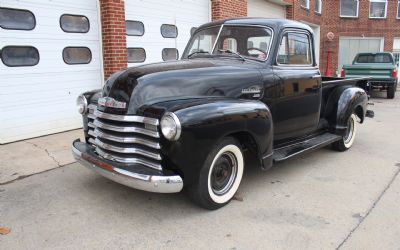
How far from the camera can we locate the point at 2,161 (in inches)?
199

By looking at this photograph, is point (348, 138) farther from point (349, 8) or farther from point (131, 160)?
point (349, 8)

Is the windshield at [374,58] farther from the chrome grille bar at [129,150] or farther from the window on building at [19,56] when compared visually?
the chrome grille bar at [129,150]

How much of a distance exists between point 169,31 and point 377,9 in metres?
17.1

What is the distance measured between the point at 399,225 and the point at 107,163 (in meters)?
2.79

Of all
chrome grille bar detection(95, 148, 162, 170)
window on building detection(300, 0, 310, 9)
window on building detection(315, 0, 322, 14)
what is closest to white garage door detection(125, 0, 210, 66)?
chrome grille bar detection(95, 148, 162, 170)

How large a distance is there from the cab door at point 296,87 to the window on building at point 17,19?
13.3ft

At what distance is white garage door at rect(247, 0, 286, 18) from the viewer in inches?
456

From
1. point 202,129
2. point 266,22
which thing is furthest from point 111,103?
point 266,22

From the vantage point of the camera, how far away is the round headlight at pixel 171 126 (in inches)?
121

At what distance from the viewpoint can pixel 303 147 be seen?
4.78 m

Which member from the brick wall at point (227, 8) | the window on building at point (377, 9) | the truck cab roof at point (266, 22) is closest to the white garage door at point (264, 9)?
the brick wall at point (227, 8)

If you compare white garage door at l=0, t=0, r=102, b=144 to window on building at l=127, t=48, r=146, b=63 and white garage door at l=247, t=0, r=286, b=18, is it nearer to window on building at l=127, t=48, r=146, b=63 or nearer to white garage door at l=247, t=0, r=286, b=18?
window on building at l=127, t=48, r=146, b=63

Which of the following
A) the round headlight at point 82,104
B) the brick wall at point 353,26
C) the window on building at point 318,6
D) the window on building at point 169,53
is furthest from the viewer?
the brick wall at point 353,26

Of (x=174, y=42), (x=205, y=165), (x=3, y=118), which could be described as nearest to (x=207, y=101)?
(x=205, y=165)
